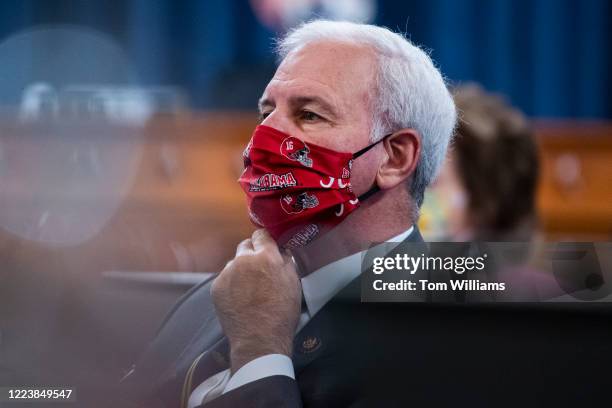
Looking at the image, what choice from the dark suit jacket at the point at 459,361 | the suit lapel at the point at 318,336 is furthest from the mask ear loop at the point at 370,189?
the dark suit jacket at the point at 459,361

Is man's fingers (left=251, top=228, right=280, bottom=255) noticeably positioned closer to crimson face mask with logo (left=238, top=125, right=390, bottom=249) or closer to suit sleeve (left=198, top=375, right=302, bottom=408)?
crimson face mask with logo (left=238, top=125, right=390, bottom=249)

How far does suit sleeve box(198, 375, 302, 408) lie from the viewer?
131cm

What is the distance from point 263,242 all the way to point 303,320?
145mm

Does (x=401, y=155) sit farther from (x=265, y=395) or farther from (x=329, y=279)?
(x=265, y=395)

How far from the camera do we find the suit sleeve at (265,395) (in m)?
1.31

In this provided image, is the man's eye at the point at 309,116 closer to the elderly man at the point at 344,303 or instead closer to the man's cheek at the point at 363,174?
the elderly man at the point at 344,303

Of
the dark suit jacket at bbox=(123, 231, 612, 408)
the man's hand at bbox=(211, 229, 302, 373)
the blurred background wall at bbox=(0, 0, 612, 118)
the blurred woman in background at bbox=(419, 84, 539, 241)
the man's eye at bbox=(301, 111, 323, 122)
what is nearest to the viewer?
the dark suit jacket at bbox=(123, 231, 612, 408)

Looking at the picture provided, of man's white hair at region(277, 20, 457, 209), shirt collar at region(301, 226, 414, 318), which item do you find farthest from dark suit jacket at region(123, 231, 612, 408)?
man's white hair at region(277, 20, 457, 209)

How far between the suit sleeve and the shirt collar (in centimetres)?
14

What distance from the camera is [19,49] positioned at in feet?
19.9

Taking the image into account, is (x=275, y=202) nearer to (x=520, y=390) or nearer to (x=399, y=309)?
(x=399, y=309)

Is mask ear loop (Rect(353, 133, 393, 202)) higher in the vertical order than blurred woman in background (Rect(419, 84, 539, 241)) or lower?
lower

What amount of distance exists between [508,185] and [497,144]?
0.13 meters

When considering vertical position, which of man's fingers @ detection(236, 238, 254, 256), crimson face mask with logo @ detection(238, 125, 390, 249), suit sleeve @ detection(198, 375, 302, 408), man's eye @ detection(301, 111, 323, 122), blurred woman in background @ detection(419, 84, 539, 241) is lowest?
suit sleeve @ detection(198, 375, 302, 408)
